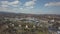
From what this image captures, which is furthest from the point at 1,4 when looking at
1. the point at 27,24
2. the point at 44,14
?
the point at 44,14

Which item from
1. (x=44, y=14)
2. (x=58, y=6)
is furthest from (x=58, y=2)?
(x=44, y=14)

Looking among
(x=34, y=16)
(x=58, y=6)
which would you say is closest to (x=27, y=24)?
(x=34, y=16)

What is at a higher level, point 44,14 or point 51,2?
point 51,2

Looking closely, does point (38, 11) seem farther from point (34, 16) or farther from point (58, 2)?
point (58, 2)

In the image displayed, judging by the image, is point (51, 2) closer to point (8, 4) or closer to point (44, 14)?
point (44, 14)

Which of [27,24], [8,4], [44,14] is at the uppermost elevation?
[8,4]

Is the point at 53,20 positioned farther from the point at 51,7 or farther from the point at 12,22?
the point at 12,22

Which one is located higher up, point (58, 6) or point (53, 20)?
point (58, 6)
